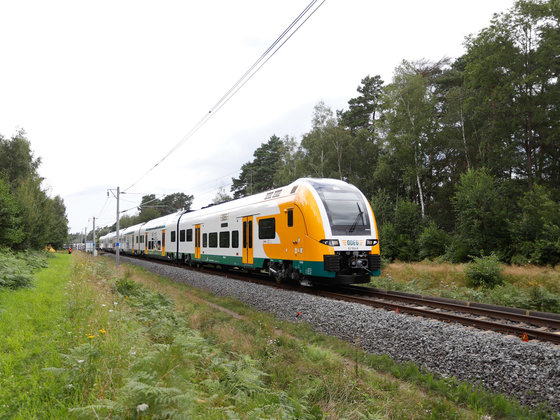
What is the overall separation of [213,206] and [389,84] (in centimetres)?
1883

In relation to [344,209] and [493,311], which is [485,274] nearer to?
[493,311]

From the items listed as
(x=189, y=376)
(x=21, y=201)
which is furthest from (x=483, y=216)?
(x=21, y=201)

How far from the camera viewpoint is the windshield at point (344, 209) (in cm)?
1134

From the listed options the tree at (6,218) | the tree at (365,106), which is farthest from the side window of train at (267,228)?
the tree at (365,106)

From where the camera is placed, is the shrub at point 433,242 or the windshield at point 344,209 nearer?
the windshield at point 344,209

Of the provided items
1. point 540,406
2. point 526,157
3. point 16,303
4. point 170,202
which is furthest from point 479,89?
point 170,202

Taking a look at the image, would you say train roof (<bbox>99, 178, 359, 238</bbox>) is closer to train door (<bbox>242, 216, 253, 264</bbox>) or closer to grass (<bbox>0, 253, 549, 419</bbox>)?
train door (<bbox>242, 216, 253, 264</bbox>)

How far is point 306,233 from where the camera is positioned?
1148 cm

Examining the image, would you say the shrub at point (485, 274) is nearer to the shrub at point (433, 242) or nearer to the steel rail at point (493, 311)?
the steel rail at point (493, 311)

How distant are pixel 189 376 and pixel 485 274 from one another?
13.2 metres

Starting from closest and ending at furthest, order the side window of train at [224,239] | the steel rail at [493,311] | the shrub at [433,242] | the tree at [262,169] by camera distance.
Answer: the steel rail at [493,311], the side window of train at [224,239], the shrub at [433,242], the tree at [262,169]

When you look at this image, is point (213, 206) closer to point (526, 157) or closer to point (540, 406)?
point (540, 406)

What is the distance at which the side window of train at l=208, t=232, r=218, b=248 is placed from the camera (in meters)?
19.0

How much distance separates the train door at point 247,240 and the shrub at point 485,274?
28.0 feet
